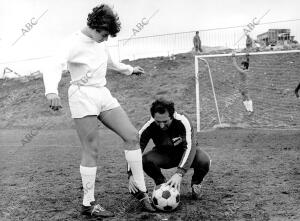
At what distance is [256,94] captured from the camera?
63.6 ft

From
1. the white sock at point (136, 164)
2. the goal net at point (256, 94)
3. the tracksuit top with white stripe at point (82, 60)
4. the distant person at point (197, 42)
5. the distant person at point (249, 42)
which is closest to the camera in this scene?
the tracksuit top with white stripe at point (82, 60)

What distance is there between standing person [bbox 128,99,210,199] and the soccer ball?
0.26 ft

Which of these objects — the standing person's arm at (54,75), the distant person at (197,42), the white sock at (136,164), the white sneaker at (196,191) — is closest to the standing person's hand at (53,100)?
the standing person's arm at (54,75)

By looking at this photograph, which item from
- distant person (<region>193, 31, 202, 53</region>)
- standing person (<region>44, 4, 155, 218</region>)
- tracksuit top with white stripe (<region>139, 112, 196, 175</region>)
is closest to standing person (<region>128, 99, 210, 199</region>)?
tracksuit top with white stripe (<region>139, 112, 196, 175</region>)

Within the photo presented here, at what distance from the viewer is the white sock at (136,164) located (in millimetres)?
4234

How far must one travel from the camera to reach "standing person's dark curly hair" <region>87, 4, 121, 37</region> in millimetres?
4047

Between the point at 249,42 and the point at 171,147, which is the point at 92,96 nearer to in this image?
the point at 171,147

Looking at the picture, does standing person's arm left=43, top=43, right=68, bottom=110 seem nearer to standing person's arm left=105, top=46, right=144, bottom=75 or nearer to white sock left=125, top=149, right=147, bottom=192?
standing person's arm left=105, top=46, right=144, bottom=75

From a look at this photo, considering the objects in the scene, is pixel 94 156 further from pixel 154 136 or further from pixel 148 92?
pixel 148 92

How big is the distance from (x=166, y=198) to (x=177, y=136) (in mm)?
703

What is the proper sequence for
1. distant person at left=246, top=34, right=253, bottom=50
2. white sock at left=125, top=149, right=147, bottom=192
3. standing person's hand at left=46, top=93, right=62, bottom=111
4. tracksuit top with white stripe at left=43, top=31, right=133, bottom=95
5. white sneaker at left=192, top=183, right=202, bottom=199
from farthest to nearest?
distant person at left=246, top=34, right=253, bottom=50 → white sneaker at left=192, top=183, right=202, bottom=199 → white sock at left=125, top=149, right=147, bottom=192 → tracksuit top with white stripe at left=43, top=31, right=133, bottom=95 → standing person's hand at left=46, top=93, right=62, bottom=111

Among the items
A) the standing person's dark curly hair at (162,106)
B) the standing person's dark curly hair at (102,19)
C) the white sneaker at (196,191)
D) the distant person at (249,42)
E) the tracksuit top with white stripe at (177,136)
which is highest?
the distant person at (249,42)

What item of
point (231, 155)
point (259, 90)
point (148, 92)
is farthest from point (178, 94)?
point (231, 155)

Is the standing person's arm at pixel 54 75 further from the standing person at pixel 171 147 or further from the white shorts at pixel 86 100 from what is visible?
the standing person at pixel 171 147
